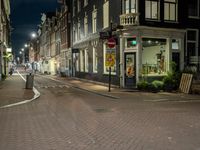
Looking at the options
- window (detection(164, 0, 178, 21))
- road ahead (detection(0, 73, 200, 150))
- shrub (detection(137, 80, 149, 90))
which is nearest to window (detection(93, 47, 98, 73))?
window (detection(164, 0, 178, 21))

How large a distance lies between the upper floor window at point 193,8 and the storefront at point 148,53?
2521 mm

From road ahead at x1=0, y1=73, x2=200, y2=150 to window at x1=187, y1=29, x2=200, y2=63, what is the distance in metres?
13.1

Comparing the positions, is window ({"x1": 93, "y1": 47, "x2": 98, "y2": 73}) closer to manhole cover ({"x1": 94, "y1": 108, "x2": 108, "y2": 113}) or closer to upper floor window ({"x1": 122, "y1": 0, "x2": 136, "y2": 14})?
upper floor window ({"x1": 122, "y1": 0, "x2": 136, "y2": 14})

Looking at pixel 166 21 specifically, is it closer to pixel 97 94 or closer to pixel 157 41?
pixel 157 41

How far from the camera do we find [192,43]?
89.1 ft

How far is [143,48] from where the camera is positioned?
A: 24516mm

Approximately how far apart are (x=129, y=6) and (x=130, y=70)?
4785 millimetres

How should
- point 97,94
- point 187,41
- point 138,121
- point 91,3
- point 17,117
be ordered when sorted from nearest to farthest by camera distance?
point 138,121 < point 17,117 < point 97,94 < point 187,41 < point 91,3

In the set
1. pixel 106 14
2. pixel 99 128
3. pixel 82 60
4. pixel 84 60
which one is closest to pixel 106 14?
pixel 106 14

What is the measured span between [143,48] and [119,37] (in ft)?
6.81

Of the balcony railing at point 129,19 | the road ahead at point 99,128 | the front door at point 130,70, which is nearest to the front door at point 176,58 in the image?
the front door at point 130,70

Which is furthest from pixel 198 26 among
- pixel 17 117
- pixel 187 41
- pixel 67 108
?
pixel 17 117

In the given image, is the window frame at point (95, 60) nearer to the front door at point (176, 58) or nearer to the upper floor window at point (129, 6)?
the upper floor window at point (129, 6)

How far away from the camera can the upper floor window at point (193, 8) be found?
89.5 ft
